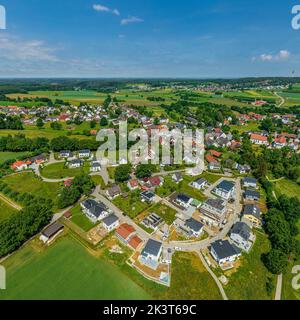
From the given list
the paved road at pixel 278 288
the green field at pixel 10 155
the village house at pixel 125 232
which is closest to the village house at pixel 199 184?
the village house at pixel 125 232

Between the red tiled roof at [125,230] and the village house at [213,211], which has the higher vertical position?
the village house at [213,211]

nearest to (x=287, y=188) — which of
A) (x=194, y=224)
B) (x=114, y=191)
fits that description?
(x=194, y=224)

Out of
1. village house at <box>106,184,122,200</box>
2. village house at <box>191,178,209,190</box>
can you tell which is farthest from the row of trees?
village house at <box>191,178,209,190</box>

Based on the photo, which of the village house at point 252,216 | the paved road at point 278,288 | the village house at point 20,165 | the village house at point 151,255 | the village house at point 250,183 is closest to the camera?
the paved road at point 278,288

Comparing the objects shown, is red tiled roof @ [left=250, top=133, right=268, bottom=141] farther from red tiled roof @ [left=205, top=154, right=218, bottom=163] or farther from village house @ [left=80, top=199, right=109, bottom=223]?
village house @ [left=80, top=199, right=109, bottom=223]

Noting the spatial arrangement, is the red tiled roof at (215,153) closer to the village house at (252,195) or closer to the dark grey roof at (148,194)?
the village house at (252,195)

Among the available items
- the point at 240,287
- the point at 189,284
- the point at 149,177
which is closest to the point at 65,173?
the point at 149,177

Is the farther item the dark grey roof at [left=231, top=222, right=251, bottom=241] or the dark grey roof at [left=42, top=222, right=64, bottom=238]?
the dark grey roof at [left=42, top=222, right=64, bottom=238]
